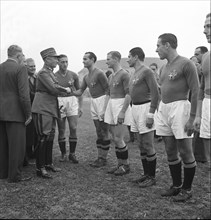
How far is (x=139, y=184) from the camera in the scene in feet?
16.8

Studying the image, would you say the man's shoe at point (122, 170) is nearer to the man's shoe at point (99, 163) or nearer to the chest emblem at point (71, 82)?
the man's shoe at point (99, 163)

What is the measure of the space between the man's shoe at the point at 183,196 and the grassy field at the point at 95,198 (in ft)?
0.24

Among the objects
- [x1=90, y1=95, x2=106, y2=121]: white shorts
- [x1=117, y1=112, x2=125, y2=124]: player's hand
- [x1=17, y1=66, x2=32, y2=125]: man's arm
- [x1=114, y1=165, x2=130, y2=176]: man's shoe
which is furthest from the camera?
[x1=90, y1=95, x2=106, y2=121]: white shorts

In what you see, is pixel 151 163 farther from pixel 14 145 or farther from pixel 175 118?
pixel 14 145

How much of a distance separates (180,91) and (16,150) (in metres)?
3.23

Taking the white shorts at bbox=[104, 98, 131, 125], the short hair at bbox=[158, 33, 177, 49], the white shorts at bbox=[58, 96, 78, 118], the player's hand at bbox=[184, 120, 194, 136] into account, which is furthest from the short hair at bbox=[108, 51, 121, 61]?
the player's hand at bbox=[184, 120, 194, 136]

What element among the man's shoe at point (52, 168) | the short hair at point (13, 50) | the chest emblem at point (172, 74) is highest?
the short hair at point (13, 50)

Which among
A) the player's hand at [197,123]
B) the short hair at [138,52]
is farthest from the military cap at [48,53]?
the player's hand at [197,123]

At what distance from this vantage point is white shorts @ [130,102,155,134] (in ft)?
16.8

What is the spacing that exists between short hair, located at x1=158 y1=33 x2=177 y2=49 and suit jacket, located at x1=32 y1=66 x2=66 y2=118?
7.56 ft

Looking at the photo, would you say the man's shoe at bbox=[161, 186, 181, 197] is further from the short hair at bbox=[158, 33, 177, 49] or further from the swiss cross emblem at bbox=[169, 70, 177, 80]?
the short hair at bbox=[158, 33, 177, 49]

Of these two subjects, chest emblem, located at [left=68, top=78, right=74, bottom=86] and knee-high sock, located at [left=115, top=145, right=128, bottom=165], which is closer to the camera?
knee-high sock, located at [left=115, top=145, right=128, bottom=165]

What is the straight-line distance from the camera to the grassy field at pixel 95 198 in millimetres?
3887

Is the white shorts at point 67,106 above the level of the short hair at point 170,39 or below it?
below
